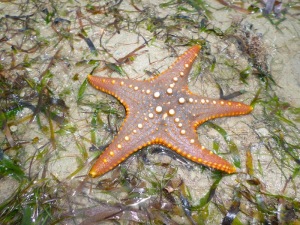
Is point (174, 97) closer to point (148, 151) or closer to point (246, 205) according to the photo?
point (148, 151)

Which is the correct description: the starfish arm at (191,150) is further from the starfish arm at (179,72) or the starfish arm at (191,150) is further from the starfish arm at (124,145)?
the starfish arm at (179,72)

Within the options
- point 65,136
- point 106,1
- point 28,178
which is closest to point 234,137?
point 65,136

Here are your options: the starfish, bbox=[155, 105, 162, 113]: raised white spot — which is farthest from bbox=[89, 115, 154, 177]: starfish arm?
bbox=[155, 105, 162, 113]: raised white spot

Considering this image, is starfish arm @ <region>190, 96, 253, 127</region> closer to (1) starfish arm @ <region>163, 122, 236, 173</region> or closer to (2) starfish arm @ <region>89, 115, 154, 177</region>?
(1) starfish arm @ <region>163, 122, 236, 173</region>

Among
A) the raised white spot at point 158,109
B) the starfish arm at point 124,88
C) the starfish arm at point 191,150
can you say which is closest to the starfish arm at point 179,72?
the starfish arm at point 124,88

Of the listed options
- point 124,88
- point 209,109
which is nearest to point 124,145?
point 124,88
